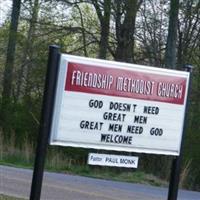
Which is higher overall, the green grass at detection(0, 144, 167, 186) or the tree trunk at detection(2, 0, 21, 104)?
the tree trunk at detection(2, 0, 21, 104)

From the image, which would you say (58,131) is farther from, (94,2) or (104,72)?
(94,2)

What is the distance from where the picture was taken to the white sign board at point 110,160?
Result: 682cm

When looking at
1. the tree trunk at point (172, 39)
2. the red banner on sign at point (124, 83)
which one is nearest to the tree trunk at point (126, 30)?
the tree trunk at point (172, 39)

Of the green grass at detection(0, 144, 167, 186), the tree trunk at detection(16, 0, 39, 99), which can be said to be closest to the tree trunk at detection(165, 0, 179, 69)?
the green grass at detection(0, 144, 167, 186)

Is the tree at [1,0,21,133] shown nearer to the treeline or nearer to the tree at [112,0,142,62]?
the treeline

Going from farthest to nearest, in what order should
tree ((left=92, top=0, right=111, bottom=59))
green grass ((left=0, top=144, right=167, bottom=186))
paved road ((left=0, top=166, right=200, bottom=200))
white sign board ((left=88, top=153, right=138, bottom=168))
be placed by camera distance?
tree ((left=92, top=0, right=111, bottom=59))
green grass ((left=0, top=144, right=167, bottom=186))
paved road ((left=0, top=166, right=200, bottom=200))
white sign board ((left=88, top=153, right=138, bottom=168))


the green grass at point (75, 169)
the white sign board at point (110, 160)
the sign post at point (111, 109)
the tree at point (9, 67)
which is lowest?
the green grass at point (75, 169)

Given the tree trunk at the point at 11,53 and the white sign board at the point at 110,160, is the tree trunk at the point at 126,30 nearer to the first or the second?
the tree trunk at the point at 11,53

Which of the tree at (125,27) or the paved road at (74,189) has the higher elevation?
the tree at (125,27)

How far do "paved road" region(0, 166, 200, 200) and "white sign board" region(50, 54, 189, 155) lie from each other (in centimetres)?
518

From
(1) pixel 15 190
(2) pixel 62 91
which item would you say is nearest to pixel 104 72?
(2) pixel 62 91

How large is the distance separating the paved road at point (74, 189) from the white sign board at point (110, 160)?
5135 mm

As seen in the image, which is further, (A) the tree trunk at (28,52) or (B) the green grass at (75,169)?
(A) the tree trunk at (28,52)

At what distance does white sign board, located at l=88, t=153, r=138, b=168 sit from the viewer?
6.82 metres
